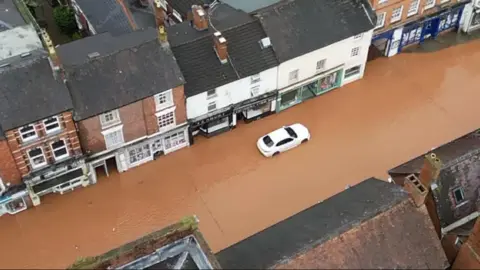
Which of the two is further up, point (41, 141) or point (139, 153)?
point (41, 141)

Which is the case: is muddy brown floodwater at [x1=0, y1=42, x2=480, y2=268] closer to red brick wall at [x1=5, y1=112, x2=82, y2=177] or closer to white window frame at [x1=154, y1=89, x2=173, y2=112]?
red brick wall at [x1=5, y1=112, x2=82, y2=177]

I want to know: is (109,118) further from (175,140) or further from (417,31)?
(417,31)

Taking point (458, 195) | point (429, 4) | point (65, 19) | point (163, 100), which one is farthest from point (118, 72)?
point (429, 4)

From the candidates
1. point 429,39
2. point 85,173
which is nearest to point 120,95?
point 85,173

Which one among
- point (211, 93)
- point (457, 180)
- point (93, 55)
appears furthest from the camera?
point (211, 93)

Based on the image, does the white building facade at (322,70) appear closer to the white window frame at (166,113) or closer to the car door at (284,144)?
the car door at (284,144)
